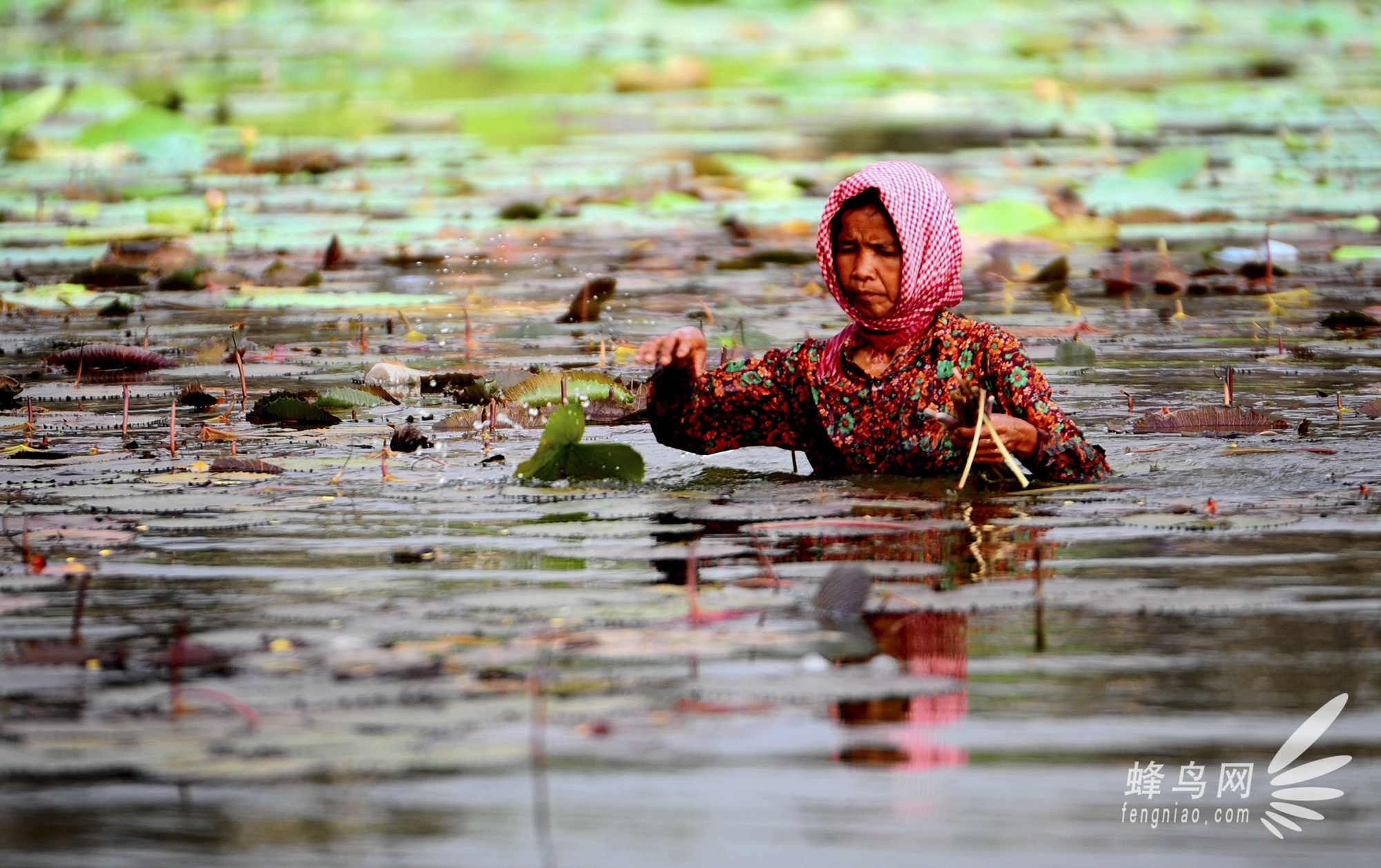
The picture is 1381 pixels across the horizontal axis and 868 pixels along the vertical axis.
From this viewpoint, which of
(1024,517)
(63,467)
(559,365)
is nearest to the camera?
(1024,517)

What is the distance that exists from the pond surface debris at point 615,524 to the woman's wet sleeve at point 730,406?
14 cm

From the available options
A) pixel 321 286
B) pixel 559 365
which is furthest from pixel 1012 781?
pixel 321 286

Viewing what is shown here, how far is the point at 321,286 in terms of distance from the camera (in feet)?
26.4

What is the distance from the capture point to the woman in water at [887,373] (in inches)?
167

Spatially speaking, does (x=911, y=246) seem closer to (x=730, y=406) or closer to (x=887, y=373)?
(x=887, y=373)

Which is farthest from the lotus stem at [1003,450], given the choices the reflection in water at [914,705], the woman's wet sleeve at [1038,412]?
the reflection in water at [914,705]

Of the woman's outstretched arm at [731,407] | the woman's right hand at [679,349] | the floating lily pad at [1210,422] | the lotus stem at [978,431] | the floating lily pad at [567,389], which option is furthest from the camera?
the floating lily pad at [567,389]

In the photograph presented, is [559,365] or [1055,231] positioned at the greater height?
[1055,231]

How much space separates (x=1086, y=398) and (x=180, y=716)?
366cm

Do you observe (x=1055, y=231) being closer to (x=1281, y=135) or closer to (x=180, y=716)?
(x=1281, y=135)

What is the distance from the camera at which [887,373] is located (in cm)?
435

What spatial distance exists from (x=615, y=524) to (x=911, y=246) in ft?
2.82

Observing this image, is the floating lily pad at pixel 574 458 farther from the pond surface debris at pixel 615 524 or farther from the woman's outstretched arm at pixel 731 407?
the woman's outstretched arm at pixel 731 407

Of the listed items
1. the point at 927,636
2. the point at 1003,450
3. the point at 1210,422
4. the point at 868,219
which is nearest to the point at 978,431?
the point at 1003,450
